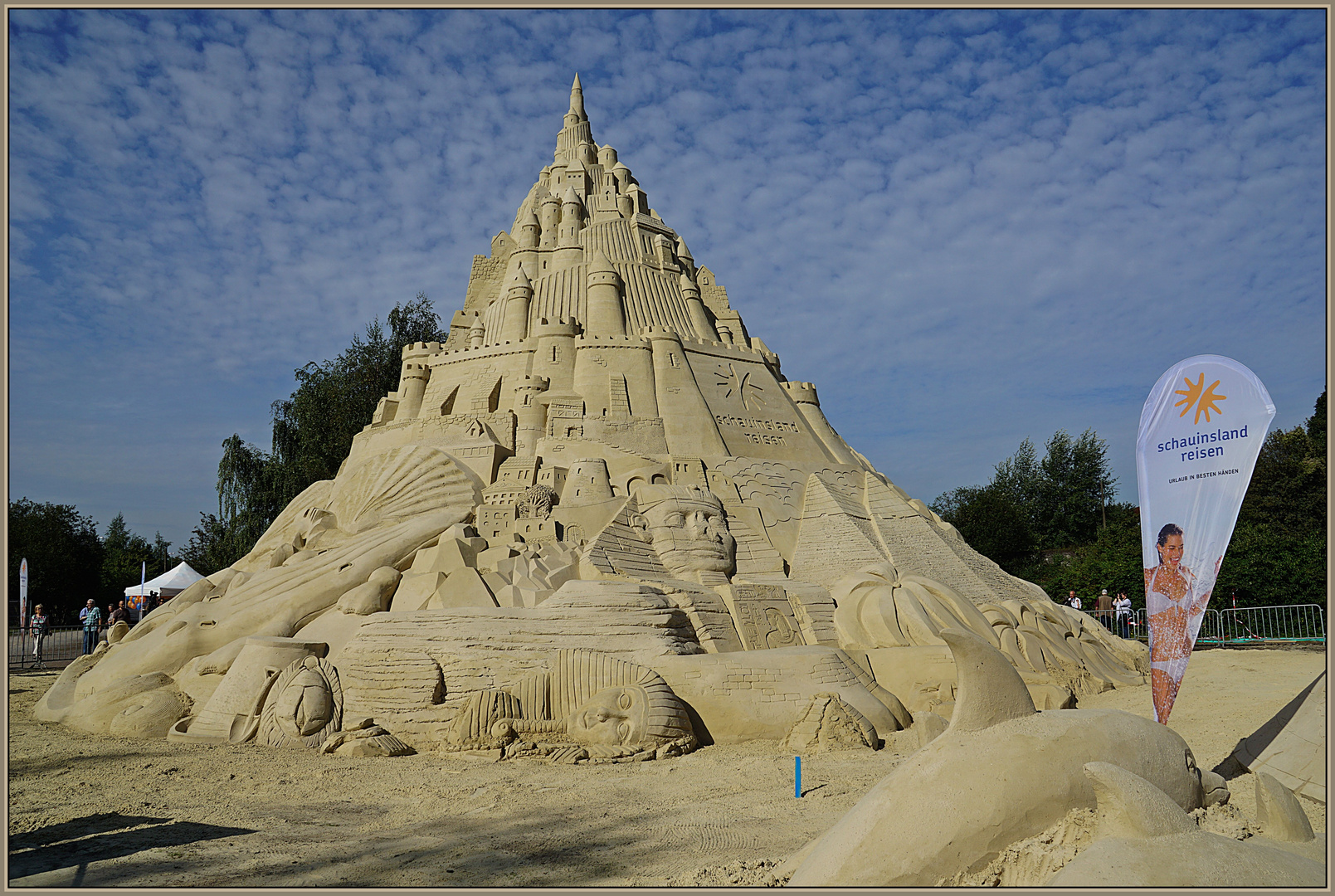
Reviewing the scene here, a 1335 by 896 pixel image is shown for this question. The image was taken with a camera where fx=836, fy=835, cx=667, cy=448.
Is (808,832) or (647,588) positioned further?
(647,588)

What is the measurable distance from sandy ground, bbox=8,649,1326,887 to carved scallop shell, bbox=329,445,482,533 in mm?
4786

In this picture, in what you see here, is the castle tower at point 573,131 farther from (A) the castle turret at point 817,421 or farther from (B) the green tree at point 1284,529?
(B) the green tree at point 1284,529

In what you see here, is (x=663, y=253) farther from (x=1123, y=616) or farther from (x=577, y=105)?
(x=1123, y=616)

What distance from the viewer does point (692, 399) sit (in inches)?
570

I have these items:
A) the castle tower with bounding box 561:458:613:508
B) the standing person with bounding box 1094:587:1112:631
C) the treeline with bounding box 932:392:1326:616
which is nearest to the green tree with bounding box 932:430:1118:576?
the treeline with bounding box 932:392:1326:616

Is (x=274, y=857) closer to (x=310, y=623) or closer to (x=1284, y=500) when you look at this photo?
(x=310, y=623)

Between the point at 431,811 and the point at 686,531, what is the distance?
248 inches

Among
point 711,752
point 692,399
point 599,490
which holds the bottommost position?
point 711,752

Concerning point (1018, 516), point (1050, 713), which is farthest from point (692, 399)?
point (1018, 516)

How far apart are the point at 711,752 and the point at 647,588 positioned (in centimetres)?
223

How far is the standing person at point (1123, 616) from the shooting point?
16.0 m

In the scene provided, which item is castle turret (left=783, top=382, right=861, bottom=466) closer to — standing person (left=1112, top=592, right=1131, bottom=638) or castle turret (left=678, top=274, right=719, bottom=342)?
castle turret (left=678, top=274, right=719, bottom=342)

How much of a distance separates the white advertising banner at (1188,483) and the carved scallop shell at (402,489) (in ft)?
30.6

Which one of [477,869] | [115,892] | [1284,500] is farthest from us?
[1284,500]
